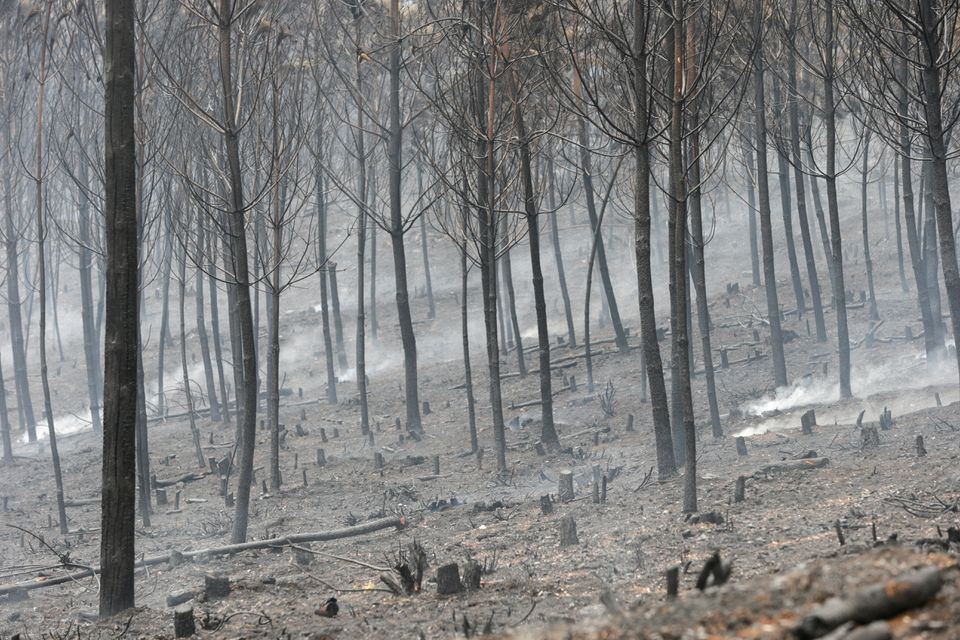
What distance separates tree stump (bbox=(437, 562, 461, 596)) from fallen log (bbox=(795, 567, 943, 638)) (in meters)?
3.25

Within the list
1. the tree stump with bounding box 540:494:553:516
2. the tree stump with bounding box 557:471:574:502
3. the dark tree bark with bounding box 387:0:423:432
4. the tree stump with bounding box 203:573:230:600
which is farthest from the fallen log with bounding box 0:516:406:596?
the dark tree bark with bounding box 387:0:423:432

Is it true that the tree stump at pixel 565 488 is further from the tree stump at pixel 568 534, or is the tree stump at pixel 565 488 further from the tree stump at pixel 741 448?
the tree stump at pixel 741 448

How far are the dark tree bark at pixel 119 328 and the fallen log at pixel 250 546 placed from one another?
2.99m

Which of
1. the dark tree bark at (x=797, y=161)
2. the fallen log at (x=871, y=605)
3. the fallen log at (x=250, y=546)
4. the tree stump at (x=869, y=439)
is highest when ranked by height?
the dark tree bark at (x=797, y=161)

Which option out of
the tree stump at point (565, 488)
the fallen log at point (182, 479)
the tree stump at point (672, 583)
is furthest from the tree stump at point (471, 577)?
the fallen log at point (182, 479)

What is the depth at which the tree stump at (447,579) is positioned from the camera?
5.96m

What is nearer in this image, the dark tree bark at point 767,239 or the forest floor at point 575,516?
the forest floor at point 575,516

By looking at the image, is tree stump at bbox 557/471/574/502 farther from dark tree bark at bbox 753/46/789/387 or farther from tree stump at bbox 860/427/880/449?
dark tree bark at bbox 753/46/789/387

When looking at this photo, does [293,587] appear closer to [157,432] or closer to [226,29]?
[226,29]

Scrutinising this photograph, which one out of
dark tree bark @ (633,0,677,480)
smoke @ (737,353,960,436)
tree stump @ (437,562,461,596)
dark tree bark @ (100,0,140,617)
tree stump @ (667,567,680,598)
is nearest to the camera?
tree stump @ (667,567,680,598)

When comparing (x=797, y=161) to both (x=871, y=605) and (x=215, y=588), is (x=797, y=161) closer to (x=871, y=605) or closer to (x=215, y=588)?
(x=215, y=588)

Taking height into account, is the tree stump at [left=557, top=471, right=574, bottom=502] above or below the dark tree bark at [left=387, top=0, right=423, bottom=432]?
below

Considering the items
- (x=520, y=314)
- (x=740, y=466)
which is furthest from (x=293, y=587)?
(x=520, y=314)

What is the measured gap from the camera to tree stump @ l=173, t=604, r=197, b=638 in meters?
5.54
